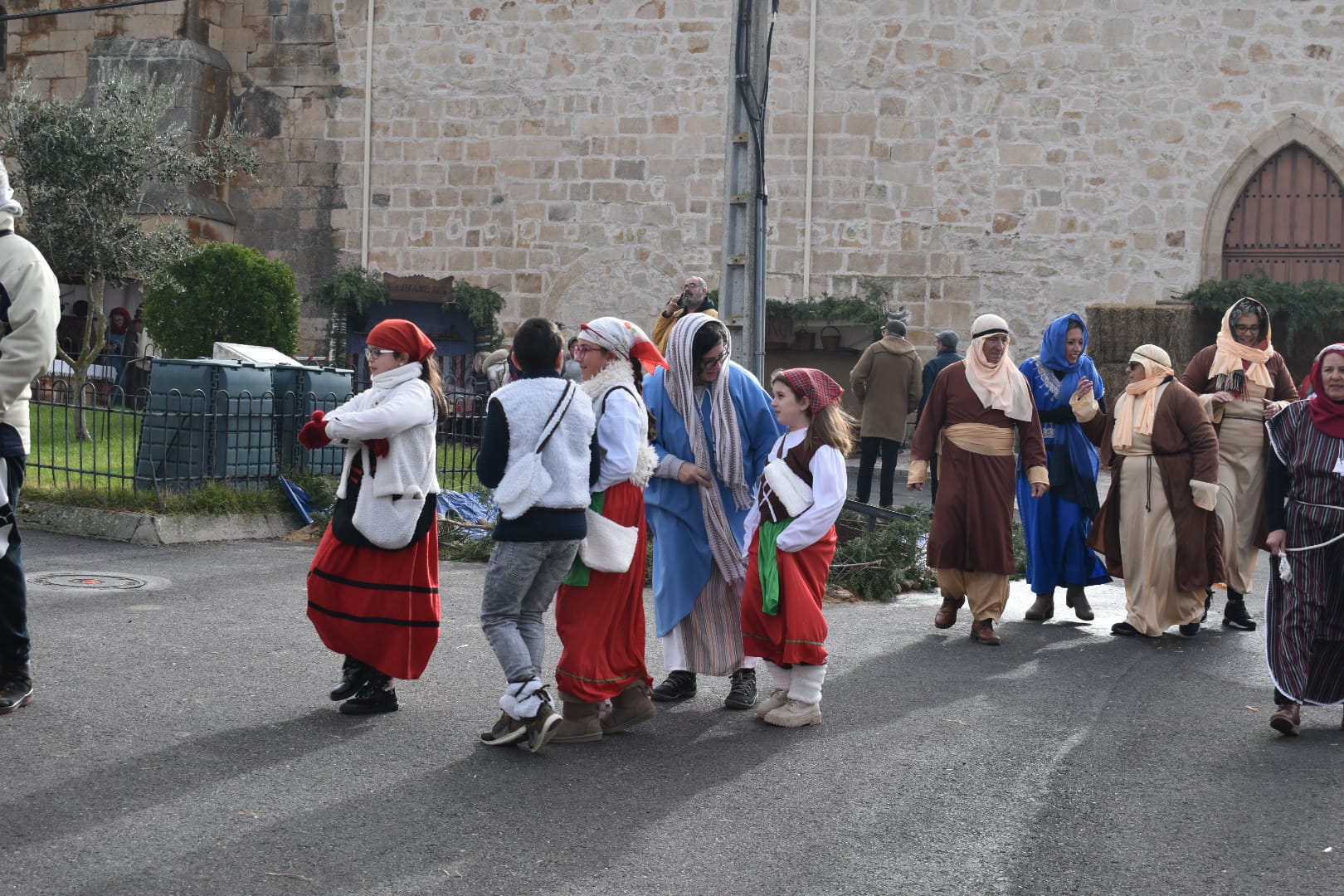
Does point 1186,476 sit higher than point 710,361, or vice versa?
point 710,361

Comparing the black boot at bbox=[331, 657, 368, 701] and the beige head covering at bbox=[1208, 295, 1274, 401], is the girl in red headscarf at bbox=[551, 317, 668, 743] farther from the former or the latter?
the beige head covering at bbox=[1208, 295, 1274, 401]

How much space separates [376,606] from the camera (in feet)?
18.4

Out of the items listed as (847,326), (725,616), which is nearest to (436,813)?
(725,616)

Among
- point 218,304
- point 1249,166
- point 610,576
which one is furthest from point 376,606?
point 1249,166

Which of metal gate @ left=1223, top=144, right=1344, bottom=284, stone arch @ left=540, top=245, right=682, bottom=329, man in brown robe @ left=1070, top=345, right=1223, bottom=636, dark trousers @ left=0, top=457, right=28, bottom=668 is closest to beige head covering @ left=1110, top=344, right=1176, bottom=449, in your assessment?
man in brown robe @ left=1070, top=345, right=1223, bottom=636

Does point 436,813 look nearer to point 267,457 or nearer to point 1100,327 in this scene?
point 267,457

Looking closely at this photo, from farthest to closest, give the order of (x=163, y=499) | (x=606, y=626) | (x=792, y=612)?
(x=163, y=499)
(x=792, y=612)
(x=606, y=626)

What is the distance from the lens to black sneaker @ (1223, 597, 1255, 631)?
28.1ft

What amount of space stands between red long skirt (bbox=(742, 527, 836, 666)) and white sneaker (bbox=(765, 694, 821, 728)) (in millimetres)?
172

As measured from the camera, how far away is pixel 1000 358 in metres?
8.10

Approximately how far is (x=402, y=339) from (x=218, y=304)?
11.5 metres

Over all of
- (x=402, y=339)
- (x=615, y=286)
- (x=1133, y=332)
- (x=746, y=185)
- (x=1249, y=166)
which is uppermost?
(x=1249, y=166)

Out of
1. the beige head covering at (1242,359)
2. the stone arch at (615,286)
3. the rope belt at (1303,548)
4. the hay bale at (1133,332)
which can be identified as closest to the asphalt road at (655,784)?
the rope belt at (1303,548)

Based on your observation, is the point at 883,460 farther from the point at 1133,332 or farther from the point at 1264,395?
the point at 1264,395
